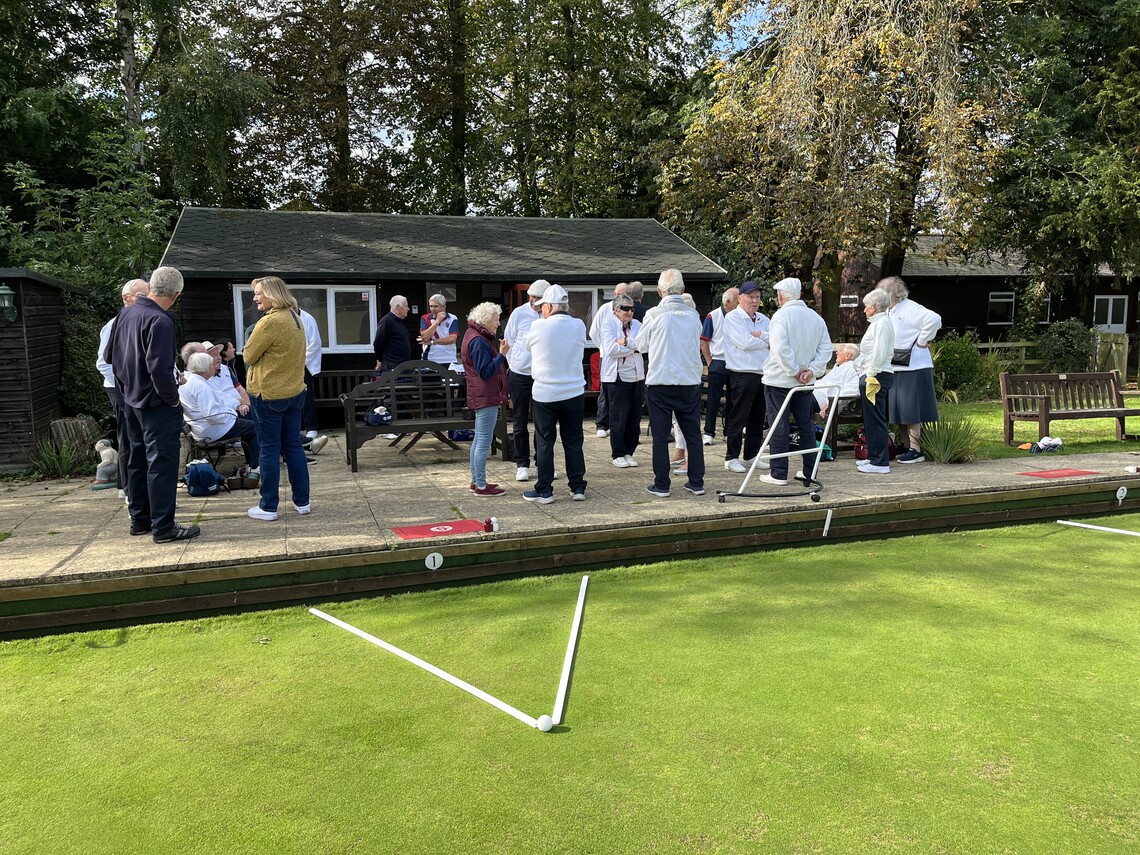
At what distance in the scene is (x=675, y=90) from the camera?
22656 millimetres

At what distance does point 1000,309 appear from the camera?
993 inches

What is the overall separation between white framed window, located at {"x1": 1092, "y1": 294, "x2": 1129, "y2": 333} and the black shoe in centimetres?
2872

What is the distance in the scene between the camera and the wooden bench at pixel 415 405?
7844 millimetres

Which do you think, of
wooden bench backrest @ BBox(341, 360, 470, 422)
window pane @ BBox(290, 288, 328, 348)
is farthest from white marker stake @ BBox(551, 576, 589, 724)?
window pane @ BBox(290, 288, 328, 348)

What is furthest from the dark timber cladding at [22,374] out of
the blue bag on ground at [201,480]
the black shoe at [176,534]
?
the black shoe at [176,534]

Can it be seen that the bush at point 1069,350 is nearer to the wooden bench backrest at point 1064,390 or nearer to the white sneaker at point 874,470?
the wooden bench backrest at point 1064,390

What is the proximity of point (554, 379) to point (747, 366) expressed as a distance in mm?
2210

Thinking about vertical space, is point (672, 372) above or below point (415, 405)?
above

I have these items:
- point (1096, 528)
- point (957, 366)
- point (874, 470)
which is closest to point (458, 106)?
point (957, 366)

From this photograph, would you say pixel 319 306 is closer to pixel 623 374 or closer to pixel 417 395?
pixel 417 395

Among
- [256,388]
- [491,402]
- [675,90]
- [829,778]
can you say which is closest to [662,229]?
[675,90]

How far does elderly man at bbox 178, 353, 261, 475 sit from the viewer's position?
23.3ft

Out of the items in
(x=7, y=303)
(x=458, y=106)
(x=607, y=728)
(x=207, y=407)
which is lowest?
(x=607, y=728)

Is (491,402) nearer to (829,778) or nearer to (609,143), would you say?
(829,778)
